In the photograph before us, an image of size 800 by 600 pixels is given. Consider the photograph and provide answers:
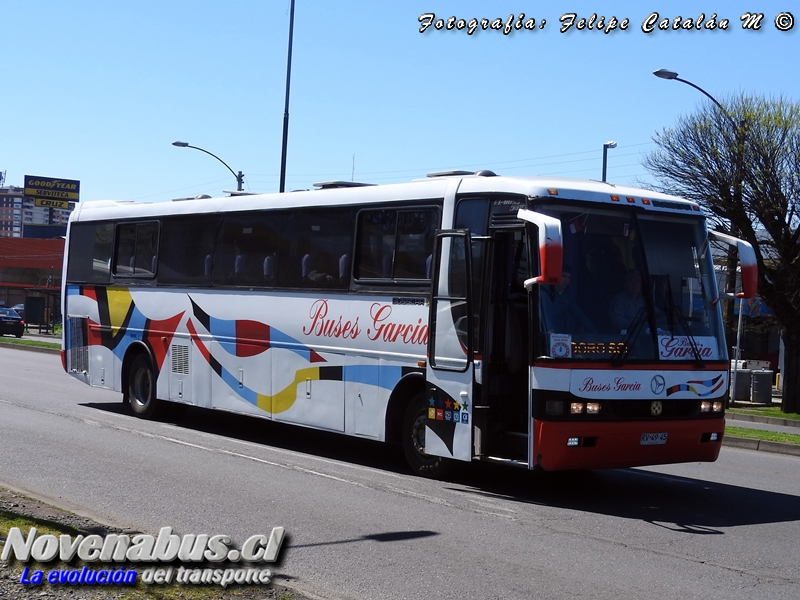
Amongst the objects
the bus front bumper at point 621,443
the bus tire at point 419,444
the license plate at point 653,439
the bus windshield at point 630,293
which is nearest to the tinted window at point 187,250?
the bus tire at point 419,444

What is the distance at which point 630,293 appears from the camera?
10.5 m

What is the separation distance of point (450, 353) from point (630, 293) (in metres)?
1.90

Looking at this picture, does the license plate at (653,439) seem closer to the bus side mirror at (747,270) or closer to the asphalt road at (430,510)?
the asphalt road at (430,510)

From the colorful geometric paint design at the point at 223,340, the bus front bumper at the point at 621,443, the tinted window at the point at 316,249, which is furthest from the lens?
the tinted window at the point at 316,249

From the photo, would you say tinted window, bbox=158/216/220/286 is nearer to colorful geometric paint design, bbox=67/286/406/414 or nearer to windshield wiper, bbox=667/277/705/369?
colorful geometric paint design, bbox=67/286/406/414

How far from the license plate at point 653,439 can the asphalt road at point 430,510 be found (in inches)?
24.6

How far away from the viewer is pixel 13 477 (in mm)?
10789

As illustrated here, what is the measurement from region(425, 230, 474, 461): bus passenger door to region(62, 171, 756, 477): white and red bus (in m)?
0.02

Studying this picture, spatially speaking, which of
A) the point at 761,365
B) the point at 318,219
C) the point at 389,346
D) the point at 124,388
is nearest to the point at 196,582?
the point at 389,346

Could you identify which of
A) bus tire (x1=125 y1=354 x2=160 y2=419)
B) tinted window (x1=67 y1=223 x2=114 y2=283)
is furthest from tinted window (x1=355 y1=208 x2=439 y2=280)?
tinted window (x1=67 y1=223 x2=114 y2=283)

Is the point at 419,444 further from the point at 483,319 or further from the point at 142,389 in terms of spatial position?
the point at 142,389

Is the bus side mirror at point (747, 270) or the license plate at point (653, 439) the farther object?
the bus side mirror at point (747, 270)

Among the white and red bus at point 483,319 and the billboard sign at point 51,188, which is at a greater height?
the billboard sign at point 51,188

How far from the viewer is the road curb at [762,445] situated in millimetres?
16047
